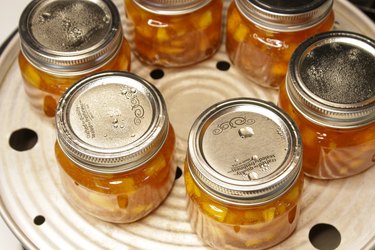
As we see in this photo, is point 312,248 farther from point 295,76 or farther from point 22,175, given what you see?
point 22,175

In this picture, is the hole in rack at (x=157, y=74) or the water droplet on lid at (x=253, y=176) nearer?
the water droplet on lid at (x=253, y=176)

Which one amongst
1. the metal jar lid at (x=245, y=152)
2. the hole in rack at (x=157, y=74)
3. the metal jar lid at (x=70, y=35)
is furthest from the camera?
the hole in rack at (x=157, y=74)

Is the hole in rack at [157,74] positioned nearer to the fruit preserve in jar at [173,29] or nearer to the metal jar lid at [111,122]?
the fruit preserve in jar at [173,29]

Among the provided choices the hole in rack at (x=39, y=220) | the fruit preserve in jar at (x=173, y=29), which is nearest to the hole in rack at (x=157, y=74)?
the fruit preserve in jar at (x=173, y=29)

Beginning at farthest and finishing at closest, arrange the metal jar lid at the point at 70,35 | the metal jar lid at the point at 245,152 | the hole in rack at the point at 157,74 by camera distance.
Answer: the hole in rack at the point at 157,74 → the metal jar lid at the point at 70,35 → the metal jar lid at the point at 245,152

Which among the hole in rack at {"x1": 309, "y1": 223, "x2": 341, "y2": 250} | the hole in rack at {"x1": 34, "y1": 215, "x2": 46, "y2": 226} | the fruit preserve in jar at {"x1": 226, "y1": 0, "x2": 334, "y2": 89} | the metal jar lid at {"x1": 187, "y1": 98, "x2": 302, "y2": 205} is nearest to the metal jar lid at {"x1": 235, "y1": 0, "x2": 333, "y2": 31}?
the fruit preserve in jar at {"x1": 226, "y1": 0, "x2": 334, "y2": 89}

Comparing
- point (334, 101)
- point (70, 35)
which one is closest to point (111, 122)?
point (70, 35)


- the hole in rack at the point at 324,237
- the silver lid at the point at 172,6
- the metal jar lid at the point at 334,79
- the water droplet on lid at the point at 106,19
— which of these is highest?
the silver lid at the point at 172,6

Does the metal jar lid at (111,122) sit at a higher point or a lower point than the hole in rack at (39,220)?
higher
